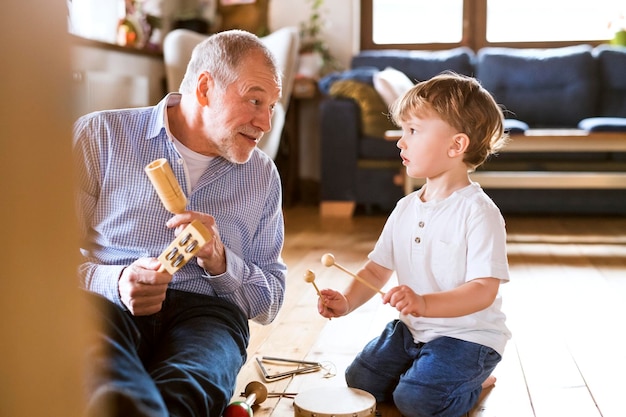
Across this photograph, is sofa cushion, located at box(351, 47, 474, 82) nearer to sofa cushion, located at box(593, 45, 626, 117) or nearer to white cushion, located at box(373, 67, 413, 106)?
white cushion, located at box(373, 67, 413, 106)

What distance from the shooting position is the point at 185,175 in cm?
162

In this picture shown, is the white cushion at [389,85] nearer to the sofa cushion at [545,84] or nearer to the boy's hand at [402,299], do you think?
the sofa cushion at [545,84]

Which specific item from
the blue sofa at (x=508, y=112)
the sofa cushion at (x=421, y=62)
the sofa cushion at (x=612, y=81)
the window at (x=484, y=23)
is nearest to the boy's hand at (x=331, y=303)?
the blue sofa at (x=508, y=112)

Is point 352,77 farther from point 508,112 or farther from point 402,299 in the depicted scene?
point 402,299

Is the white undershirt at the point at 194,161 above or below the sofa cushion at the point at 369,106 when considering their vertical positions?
above

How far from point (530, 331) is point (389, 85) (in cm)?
251

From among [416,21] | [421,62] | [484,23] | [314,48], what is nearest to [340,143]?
[421,62]

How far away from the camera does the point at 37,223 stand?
0.58 m

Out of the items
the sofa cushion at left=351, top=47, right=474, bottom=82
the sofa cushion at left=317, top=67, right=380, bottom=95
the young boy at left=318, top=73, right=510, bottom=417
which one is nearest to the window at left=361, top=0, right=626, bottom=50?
the sofa cushion at left=351, top=47, right=474, bottom=82

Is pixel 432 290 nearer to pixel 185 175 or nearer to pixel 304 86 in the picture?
pixel 185 175

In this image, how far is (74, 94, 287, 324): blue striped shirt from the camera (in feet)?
5.13

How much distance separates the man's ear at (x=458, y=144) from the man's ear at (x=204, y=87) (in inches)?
19.7

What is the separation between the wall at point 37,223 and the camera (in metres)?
0.55

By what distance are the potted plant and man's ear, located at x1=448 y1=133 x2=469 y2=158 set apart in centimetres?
390
